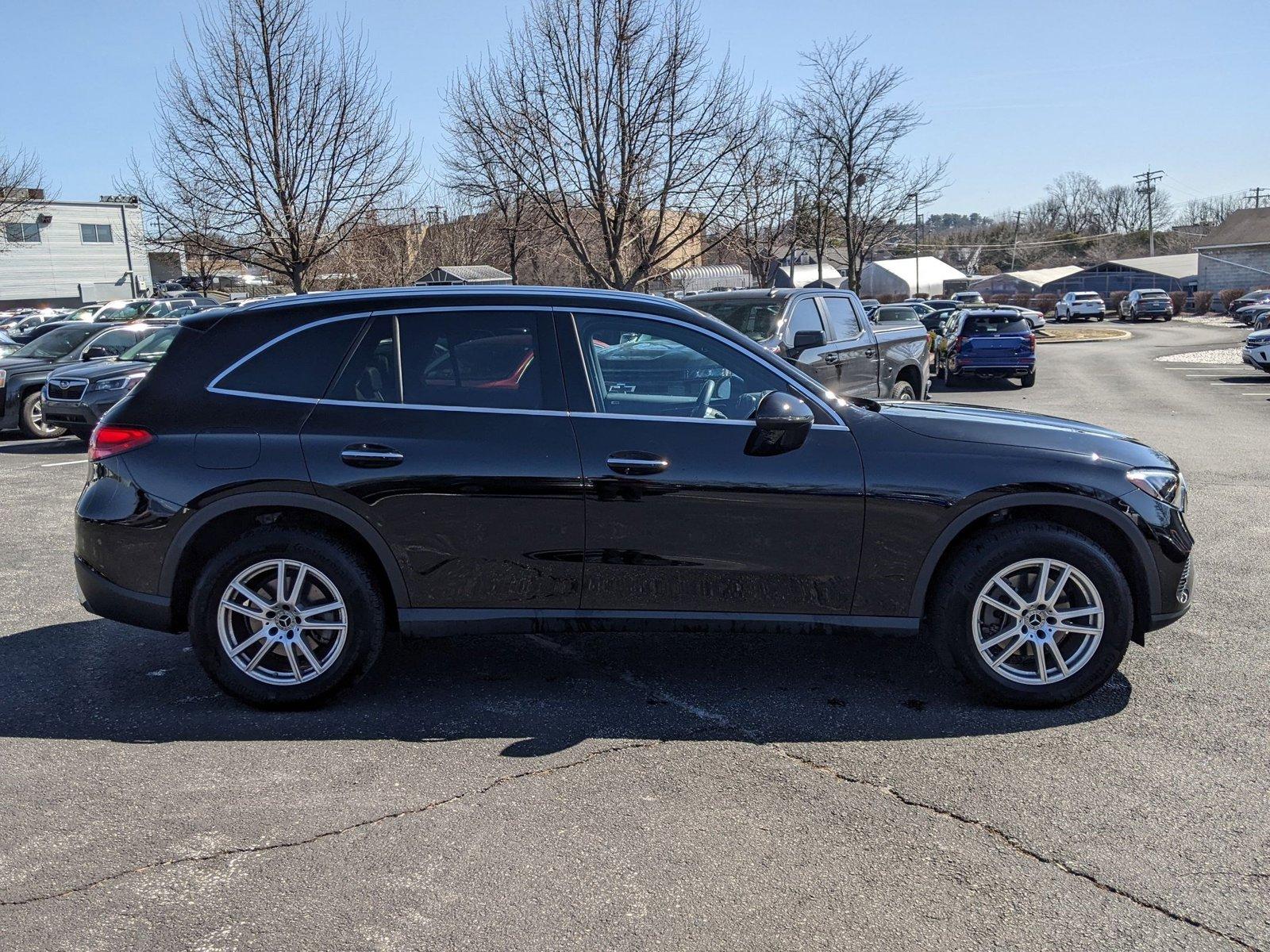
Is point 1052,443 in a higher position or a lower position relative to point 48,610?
higher

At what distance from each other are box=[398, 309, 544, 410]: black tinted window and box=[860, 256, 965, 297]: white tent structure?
245ft

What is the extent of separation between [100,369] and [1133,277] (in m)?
81.2

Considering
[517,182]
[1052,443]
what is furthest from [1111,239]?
[1052,443]

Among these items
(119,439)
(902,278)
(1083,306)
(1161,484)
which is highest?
(902,278)

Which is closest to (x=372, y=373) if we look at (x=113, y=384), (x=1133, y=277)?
(x=113, y=384)

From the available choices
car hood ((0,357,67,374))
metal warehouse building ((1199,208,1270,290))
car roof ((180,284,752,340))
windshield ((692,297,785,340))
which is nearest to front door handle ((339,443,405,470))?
car roof ((180,284,752,340))

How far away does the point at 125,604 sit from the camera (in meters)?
4.65

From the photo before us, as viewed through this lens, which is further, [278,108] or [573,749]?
[278,108]

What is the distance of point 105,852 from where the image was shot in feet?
11.3

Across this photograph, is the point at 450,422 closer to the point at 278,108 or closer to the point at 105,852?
the point at 105,852

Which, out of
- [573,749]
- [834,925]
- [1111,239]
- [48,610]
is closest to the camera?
[834,925]

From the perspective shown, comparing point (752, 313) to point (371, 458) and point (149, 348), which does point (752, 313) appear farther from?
point (149, 348)

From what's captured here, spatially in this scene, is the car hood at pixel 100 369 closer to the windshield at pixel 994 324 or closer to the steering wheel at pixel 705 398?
the steering wheel at pixel 705 398

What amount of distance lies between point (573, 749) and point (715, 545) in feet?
3.35
